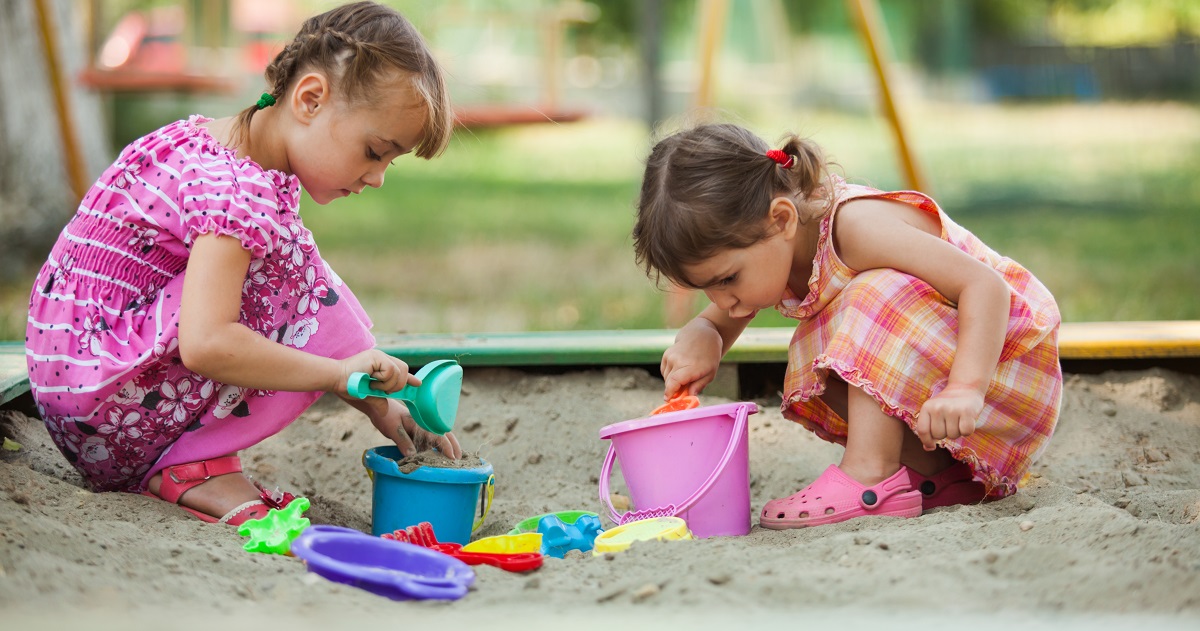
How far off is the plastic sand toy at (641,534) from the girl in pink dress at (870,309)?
21 centimetres

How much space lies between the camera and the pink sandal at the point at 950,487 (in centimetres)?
194

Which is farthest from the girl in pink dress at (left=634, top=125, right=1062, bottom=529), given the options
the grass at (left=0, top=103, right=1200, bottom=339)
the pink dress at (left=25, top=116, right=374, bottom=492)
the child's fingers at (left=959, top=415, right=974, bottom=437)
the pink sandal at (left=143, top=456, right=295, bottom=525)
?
the pink sandal at (left=143, top=456, right=295, bottom=525)

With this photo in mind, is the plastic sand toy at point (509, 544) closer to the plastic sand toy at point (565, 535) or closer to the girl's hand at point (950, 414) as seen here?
the plastic sand toy at point (565, 535)

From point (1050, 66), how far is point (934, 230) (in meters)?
12.4

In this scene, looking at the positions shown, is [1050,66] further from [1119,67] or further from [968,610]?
[968,610]

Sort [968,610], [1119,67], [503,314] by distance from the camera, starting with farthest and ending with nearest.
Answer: [1119,67]
[503,314]
[968,610]

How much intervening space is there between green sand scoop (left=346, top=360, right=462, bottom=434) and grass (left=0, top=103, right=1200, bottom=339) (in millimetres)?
496

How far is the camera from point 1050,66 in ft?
43.2

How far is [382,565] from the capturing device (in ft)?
4.82

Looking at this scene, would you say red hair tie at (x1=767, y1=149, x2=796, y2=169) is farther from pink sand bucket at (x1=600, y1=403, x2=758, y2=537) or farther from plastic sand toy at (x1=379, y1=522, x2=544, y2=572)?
plastic sand toy at (x1=379, y1=522, x2=544, y2=572)

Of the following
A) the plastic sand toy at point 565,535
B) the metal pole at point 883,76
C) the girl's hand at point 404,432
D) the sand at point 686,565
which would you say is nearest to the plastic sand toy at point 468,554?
the sand at point 686,565

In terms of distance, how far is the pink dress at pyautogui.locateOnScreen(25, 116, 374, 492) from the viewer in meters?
1.78

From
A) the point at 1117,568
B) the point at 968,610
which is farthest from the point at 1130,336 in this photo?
the point at 968,610

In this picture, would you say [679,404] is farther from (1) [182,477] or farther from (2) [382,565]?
(1) [182,477]
